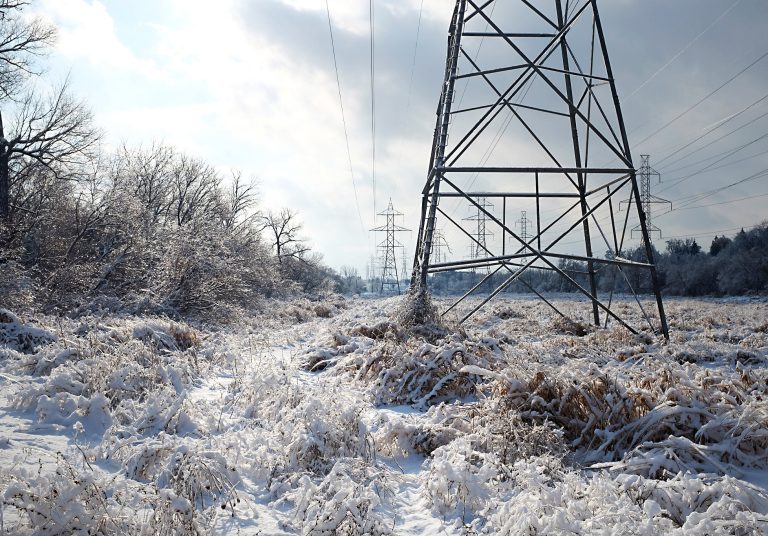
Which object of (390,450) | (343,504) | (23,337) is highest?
(23,337)

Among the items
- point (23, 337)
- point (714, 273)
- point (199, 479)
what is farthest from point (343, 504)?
point (714, 273)

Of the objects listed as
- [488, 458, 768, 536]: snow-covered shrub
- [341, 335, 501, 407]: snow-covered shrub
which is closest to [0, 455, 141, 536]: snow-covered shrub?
[488, 458, 768, 536]: snow-covered shrub

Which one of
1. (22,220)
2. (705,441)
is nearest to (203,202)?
(22,220)

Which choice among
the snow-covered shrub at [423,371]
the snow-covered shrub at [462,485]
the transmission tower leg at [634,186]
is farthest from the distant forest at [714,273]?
the snow-covered shrub at [462,485]

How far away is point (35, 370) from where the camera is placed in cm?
453

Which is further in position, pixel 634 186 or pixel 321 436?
pixel 634 186

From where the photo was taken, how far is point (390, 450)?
3320 millimetres

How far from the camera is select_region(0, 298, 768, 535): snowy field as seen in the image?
1963 millimetres

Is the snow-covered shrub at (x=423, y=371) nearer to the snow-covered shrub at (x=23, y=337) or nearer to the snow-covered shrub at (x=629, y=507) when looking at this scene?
the snow-covered shrub at (x=629, y=507)

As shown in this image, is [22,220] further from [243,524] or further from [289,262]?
[289,262]

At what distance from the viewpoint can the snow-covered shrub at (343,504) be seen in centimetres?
210

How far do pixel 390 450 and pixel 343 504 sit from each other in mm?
1208

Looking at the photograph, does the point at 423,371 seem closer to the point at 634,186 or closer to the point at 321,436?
the point at 321,436

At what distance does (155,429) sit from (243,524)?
58.3 inches
